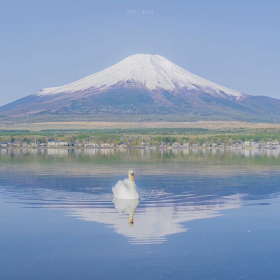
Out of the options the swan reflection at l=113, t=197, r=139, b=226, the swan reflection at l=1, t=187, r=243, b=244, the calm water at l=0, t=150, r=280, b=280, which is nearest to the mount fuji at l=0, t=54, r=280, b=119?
the calm water at l=0, t=150, r=280, b=280

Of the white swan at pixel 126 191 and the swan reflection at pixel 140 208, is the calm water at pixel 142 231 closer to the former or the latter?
the swan reflection at pixel 140 208

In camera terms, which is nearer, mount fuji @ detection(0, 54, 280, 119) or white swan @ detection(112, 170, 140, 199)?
white swan @ detection(112, 170, 140, 199)

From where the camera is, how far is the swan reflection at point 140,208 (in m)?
11.3

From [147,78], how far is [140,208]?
123457 millimetres

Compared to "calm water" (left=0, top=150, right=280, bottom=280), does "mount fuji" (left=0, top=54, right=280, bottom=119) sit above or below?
above

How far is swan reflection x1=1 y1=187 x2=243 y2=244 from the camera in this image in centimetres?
1127

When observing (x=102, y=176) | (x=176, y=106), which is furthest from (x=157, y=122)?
(x=102, y=176)

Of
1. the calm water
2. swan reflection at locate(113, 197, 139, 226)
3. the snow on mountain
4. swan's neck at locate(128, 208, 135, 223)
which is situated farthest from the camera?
the snow on mountain

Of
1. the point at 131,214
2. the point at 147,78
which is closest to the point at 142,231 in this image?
the point at 131,214

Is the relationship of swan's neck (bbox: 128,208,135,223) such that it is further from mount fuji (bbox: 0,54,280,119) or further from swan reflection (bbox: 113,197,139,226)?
mount fuji (bbox: 0,54,280,119)

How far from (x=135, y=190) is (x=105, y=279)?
6.80 m

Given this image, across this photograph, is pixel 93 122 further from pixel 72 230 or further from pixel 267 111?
pixel 72 230

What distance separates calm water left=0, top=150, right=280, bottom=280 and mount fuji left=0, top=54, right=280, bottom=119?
325 feet

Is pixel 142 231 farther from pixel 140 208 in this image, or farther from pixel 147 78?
pixel 147 78
